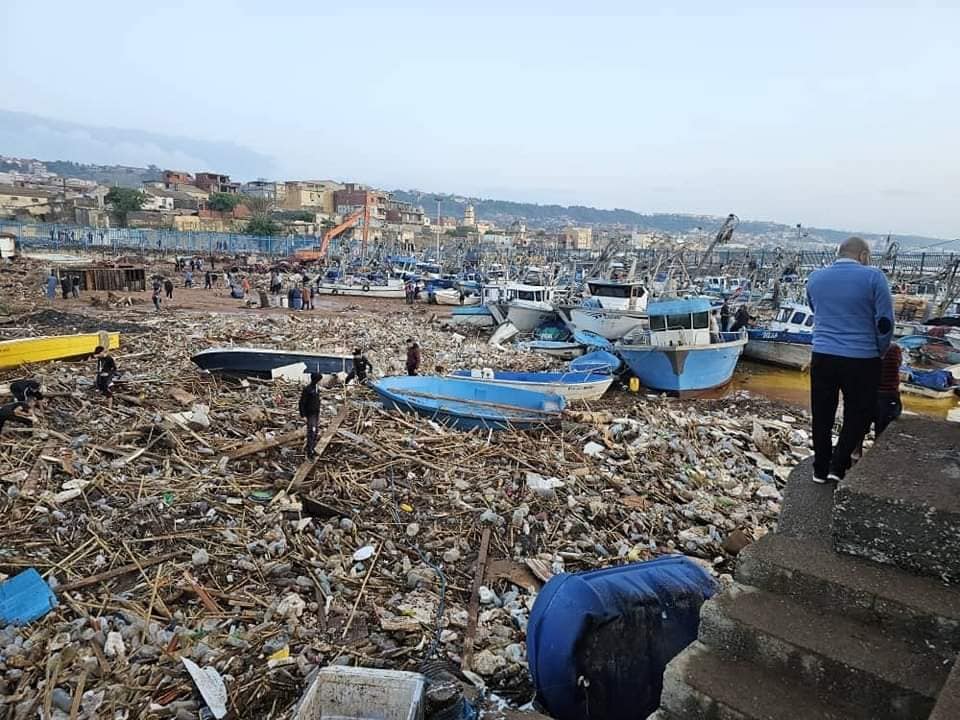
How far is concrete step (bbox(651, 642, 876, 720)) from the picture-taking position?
217 cm

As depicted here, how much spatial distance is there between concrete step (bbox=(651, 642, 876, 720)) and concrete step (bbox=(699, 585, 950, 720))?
0.11ft

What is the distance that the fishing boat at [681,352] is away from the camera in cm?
1588

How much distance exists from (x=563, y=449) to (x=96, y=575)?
613 cm

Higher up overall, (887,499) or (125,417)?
(887,499)

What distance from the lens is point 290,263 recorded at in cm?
4725

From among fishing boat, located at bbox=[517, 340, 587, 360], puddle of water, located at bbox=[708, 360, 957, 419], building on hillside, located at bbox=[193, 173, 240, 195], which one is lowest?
puddle of water, located at bbox=[708, 360, 957, 419]

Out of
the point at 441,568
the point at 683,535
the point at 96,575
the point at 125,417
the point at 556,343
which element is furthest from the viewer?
the point at 556,343

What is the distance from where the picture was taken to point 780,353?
20750 mm

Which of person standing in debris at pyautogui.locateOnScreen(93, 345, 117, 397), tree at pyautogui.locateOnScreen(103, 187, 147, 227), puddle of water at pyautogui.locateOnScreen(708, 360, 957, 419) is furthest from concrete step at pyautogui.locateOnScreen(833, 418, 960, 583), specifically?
tree at pyautogui.locateOnScreen(103, 187, 147, 227)

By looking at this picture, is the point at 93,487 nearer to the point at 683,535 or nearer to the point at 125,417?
the point at 125,417

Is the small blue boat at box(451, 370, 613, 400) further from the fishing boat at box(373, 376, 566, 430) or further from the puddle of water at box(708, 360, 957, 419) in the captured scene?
the puddle of water at box(708, 360, 957, 419)

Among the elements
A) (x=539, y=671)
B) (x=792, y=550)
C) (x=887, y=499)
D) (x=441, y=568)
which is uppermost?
(x=887, y=499)

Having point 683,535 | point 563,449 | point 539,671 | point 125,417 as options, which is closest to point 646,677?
point 539,671

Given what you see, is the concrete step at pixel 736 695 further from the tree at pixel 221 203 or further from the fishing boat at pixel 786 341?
the tree at pixel 221 203
